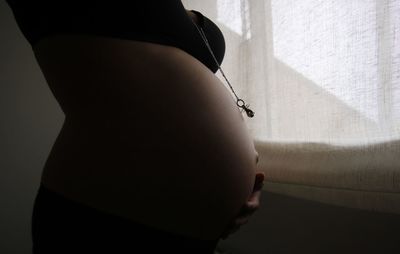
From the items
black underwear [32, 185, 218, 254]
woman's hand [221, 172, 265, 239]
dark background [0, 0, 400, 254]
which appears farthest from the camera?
dark background [0, 0, 400, 254]

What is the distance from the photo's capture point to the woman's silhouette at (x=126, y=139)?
382 millimetres

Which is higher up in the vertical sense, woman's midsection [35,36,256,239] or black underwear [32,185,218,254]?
woman's midsection [35,36,256,239]

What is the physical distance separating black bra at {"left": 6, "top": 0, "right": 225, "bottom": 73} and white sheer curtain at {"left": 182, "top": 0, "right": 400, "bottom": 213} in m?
0.40

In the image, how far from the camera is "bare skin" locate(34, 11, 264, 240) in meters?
0.39

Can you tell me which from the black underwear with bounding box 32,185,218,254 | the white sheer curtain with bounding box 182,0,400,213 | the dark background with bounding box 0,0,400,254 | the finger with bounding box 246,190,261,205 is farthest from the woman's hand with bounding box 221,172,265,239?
the dark background with bounding box 0,0,400,254

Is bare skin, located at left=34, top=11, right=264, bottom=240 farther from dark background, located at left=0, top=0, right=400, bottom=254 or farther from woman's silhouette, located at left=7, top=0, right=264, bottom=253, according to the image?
dark background, located at left=0, top=0, right=400, bottom=254

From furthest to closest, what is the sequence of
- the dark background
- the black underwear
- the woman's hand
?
the dark background
the woman's hand
the black underwear

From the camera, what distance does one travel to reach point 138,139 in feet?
1.27

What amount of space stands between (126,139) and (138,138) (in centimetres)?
2

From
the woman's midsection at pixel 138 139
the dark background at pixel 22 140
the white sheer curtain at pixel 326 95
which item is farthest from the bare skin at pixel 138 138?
the dark background at pixel 22 140

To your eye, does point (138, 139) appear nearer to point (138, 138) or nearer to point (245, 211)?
point (138, 138)

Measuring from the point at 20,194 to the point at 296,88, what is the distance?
1.35m

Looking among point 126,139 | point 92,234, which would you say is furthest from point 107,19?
point 92,234

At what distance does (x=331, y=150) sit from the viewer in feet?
2.06
